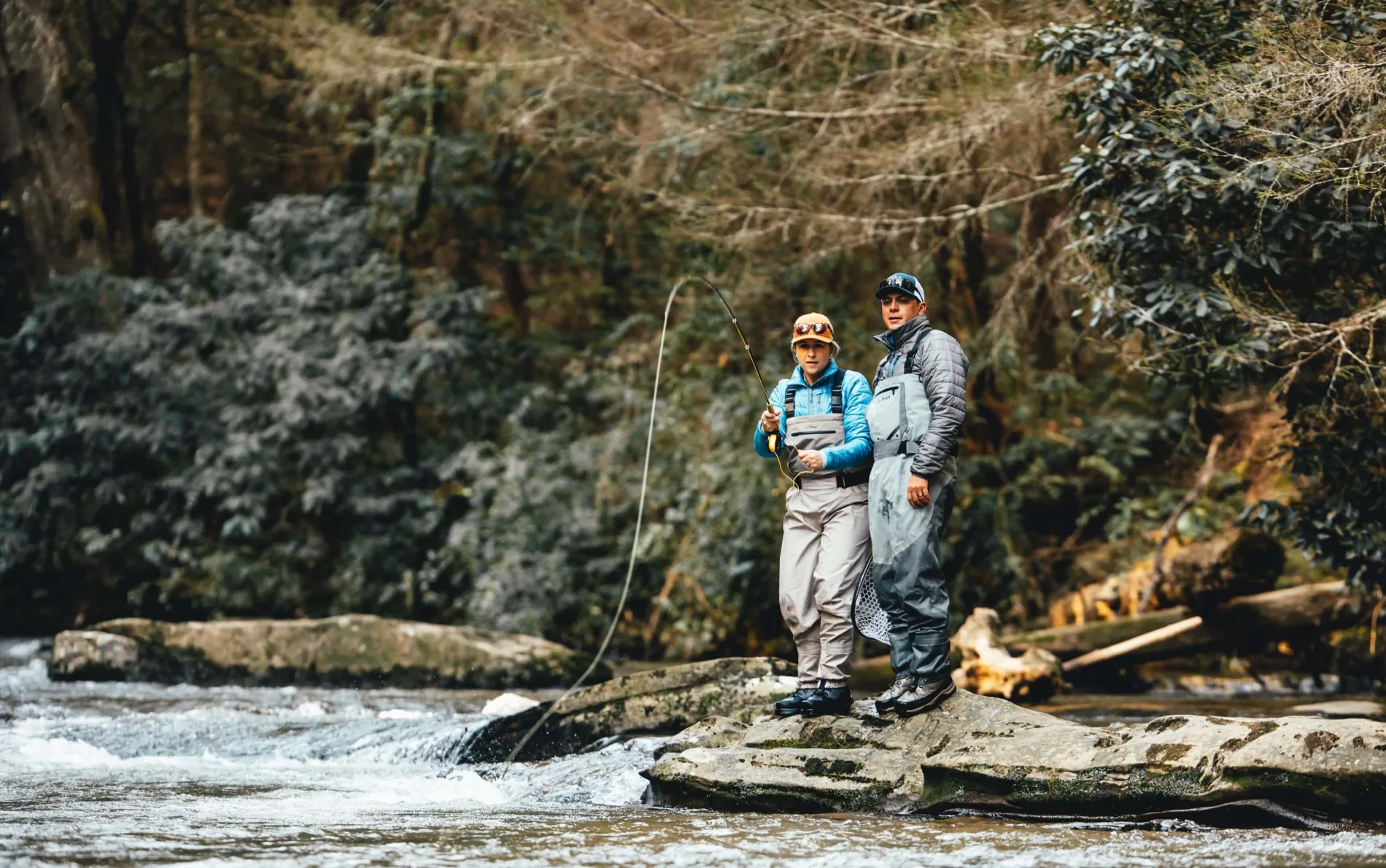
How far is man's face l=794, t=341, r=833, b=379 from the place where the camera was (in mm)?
5371

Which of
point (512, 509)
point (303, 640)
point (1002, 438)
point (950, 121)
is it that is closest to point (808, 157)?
point (950, 121)

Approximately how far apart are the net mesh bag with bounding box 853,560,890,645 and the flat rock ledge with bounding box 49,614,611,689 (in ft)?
18.0

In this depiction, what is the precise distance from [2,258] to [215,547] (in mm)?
4851

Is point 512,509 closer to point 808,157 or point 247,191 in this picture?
point 808,157

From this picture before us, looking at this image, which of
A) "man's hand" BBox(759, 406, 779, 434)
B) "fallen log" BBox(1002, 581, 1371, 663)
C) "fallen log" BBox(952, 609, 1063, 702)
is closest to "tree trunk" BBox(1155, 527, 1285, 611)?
"fallen log" BBox(1002, 581, 1371, 663)

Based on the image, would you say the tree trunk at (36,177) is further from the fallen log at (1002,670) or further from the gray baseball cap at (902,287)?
the gray baseball cap at (902,287)

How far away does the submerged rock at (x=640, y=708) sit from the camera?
660cm

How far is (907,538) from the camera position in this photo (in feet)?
16.6

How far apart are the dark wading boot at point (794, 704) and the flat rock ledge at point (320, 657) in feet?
17.1

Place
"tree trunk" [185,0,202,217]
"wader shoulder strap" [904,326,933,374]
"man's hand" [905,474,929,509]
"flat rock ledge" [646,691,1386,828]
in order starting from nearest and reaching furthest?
"flat rock ledge" [646,691,1386,828], "man's hand" [905,474,929,509], "wader shoulder strap" [904,326,933,374], "tree trunk" [185,0,202,217]

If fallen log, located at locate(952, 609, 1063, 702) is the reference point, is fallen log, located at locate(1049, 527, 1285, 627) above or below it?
above

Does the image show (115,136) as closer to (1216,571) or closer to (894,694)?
(1216,571)

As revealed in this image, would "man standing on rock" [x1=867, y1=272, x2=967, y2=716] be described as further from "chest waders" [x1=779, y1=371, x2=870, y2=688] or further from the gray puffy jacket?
"chest waders" [x1=779, y1=371, x2=870, y2=688]

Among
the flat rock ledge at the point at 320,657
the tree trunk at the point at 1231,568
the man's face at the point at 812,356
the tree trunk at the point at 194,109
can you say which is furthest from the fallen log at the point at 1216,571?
the tree trunk at the point at 194,109
